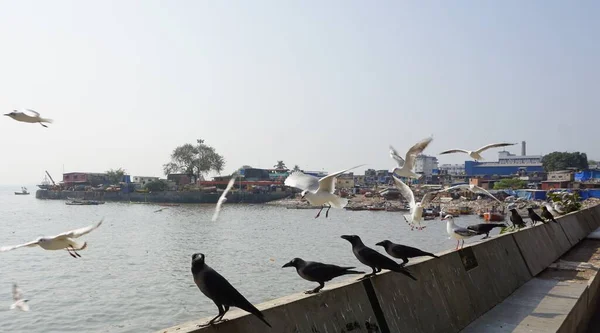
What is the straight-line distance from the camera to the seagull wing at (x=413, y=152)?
10.1m

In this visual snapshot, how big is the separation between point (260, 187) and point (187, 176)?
23.7 m

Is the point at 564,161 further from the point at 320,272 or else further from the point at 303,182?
the point at 320,272

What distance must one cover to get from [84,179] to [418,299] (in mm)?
138031

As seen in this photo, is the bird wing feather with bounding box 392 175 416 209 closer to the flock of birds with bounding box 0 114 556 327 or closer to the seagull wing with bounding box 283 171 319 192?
the flock of birds with bounding box 0 114 556 327

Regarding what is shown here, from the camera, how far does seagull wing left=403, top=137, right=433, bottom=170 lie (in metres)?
10.1

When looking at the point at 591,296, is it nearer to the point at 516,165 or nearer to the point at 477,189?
the point at 477,189

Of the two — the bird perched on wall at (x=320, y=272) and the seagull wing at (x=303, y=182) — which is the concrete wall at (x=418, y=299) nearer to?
the bird perched on wall at (x=320, y=272)

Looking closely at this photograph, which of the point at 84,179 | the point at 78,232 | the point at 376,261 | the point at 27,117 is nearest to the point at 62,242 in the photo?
the point at 78,232

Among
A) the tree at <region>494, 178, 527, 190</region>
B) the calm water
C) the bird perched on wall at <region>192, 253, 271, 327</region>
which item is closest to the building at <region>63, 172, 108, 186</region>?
the calm water

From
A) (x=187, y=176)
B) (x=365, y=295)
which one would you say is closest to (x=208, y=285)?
(x=365, y=295)

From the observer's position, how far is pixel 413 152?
1019cm

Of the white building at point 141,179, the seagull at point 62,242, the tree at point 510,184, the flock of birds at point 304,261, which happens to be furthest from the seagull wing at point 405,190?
the white building at point 141,179

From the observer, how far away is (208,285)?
381 cm

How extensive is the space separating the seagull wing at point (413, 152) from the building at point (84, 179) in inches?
5052
